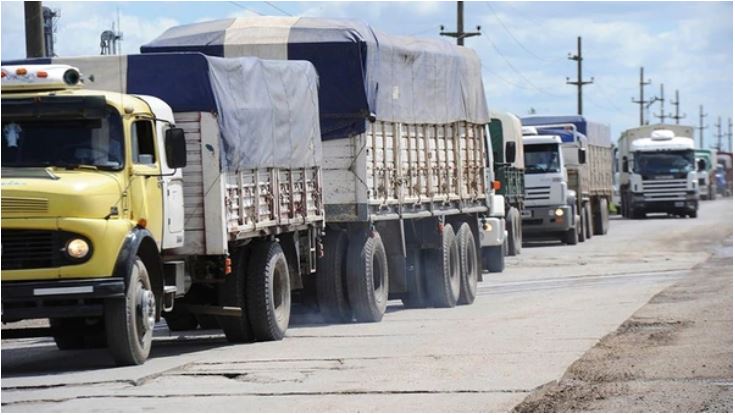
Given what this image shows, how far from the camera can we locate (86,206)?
14.0 m

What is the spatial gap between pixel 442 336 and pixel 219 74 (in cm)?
352

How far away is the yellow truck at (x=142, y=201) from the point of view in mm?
13922

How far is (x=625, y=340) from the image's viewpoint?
16.2 meters

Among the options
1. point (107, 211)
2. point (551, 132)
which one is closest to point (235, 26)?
point (107, 211)

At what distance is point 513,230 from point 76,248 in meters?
23.4

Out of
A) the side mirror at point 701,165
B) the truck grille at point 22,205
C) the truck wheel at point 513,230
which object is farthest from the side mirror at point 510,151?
the side mirror at point 701,165

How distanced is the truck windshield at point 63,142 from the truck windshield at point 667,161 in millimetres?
46401

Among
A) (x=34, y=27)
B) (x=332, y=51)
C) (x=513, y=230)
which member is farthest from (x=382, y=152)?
(x=513, y=230)

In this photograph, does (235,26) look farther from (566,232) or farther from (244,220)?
A: (566,232)

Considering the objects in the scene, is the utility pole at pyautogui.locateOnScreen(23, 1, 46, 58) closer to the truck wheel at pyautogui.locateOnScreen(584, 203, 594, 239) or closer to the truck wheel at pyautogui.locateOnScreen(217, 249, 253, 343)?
the truck wheel at pyautogui.locateOnScreen(217, 249, 253, 343)

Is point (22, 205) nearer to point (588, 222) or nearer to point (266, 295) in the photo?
point (266, 295)

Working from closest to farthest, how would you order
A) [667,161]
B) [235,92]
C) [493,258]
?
1. [235,92]
2. [493,258]
3. [667,161]

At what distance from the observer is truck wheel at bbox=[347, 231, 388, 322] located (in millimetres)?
19406

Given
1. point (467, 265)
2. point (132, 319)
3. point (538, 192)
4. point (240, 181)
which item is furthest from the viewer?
point (538, 192)
